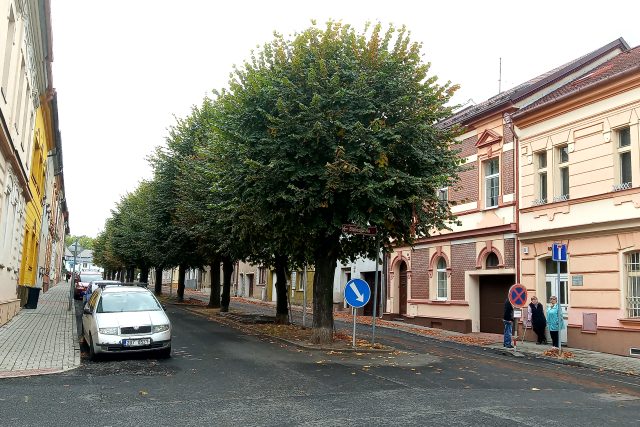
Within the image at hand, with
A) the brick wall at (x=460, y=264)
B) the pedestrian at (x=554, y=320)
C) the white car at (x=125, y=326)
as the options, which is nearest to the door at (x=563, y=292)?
the pedestrian at (x=554, y=320)

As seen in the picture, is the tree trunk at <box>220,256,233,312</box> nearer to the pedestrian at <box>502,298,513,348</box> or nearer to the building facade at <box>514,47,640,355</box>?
the building facade at <box>514,47,640,355</box>

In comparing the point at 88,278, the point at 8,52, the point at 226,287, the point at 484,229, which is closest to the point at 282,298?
the point at 226,287

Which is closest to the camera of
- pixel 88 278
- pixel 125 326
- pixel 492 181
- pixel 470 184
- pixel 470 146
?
pixel 125 326

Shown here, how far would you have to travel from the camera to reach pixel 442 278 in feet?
82.1

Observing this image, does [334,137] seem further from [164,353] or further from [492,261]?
[492,261]

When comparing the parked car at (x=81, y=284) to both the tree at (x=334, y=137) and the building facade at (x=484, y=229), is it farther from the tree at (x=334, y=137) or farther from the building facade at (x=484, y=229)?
the tree at (x=334, y=137)

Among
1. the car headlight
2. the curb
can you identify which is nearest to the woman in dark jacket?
the curb

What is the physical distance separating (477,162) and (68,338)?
1603 centimetres

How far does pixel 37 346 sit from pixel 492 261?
16.0m

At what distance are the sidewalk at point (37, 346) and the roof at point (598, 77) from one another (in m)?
15.9

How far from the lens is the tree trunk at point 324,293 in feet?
49.8

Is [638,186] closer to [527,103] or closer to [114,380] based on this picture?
[527,103]

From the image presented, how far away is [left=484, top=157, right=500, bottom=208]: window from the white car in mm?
13989

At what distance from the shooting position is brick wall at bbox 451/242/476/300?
901 inches
